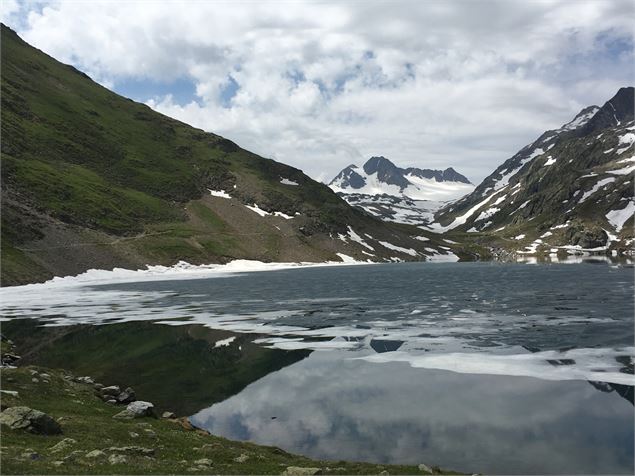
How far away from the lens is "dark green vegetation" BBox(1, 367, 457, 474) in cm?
1556

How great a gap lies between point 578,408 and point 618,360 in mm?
10668

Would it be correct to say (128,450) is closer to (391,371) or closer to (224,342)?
(391,371)

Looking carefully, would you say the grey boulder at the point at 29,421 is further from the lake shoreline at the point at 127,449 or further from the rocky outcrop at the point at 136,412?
the rocky outcrop at the point at 136,412

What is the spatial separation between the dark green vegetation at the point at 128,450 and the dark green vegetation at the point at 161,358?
5.58 m

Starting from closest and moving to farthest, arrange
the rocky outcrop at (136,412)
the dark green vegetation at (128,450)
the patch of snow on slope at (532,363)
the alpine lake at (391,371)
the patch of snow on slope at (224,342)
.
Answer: the dark green vegetation at (128,450) < the alpine lake at (391,371) < the rocky outcrop at (136,412) < the patch of snow on slope at (532,363) < the patch of snow on slope at (224,342)

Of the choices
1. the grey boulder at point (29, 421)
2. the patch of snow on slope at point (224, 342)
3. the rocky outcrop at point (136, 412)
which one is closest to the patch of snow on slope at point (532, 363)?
the patch of snow on slope at point (224, 342)

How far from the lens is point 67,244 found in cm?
14612

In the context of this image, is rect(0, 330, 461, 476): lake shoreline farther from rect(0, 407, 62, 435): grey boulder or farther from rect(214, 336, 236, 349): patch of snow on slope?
rect(214, 336, 236, 349): patch of snow on slope

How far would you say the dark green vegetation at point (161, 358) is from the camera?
106 feet

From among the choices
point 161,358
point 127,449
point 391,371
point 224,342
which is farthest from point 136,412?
point 224,342

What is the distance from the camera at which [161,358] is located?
41.0 meters

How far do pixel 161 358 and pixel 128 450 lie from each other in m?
23.9

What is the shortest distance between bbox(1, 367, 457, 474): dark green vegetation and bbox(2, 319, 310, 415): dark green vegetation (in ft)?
18.3

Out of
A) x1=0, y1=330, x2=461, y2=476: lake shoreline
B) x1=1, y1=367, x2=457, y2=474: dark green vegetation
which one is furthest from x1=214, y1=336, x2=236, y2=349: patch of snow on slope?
x1=1, y1=367, x2=457, y2=474: dark green vegetation
